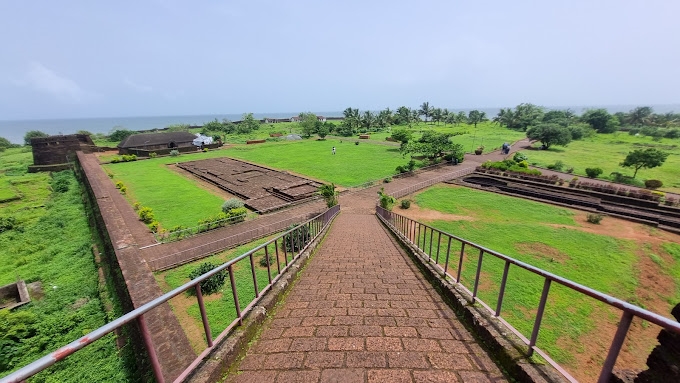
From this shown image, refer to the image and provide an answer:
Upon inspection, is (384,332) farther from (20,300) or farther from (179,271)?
(20,300)

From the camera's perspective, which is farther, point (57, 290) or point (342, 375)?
point (57, 290)

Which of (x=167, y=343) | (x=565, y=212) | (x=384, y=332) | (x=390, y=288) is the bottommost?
(x=565, y=212)

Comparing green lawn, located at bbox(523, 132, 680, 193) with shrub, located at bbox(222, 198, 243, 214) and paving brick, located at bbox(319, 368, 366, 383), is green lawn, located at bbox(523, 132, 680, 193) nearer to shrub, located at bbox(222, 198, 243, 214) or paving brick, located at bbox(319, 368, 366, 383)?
shrub, located at bbox(222, 198, 243, 214)

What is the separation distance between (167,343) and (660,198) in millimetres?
30101

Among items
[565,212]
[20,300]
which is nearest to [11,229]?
[20,300]

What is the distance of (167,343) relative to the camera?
5852 millimetres

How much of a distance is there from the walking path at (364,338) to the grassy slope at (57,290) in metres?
5.54

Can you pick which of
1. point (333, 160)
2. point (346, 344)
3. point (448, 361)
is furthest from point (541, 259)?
point (333, 160)

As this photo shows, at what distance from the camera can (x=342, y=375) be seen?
3020 millimetres

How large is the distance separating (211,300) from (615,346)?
417 inches

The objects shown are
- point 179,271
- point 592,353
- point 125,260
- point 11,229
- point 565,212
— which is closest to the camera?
point 592,353

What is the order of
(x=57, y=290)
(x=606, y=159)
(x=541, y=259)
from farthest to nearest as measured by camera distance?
(x=606, y=159), (x=541, y=259), (x=57, y=290)

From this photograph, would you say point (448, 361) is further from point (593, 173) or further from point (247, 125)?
point (247, 125)

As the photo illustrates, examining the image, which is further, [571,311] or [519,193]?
[519,193]
